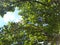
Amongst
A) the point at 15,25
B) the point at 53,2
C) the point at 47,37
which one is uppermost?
the point at 53,2

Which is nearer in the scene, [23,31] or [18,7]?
[23,31]

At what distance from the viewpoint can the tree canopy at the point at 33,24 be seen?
15703 mm

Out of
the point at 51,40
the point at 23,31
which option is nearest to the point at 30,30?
the point at 23,31

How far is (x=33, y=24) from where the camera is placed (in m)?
17.7

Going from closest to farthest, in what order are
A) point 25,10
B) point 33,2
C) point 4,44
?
point 4,44
point 33,2
point 25,10

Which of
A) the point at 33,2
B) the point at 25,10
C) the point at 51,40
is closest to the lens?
the point at 51,40

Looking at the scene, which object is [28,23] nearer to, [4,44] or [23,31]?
[23,31]

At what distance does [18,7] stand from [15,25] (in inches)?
109

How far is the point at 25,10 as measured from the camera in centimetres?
1886

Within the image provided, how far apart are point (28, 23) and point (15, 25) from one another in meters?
2.58

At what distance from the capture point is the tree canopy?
15703 millimetres

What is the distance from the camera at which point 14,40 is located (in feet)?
53.1

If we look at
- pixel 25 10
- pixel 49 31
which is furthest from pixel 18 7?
pixel 49 31

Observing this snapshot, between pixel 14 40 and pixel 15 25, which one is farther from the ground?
pixel 15 25
